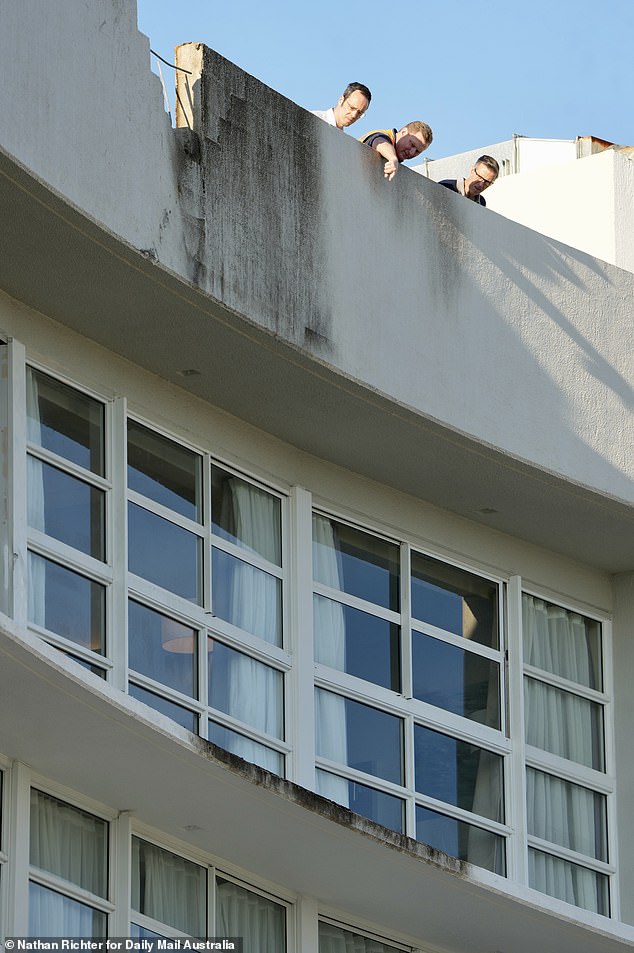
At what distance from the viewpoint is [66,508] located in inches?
464

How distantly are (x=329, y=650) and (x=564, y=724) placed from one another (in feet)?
8.96

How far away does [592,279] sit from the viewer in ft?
48.4

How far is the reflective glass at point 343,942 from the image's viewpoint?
13.9 metres

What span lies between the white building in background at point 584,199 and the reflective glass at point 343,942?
20.6 feet

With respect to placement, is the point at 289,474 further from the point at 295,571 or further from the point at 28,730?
the point at 28,730

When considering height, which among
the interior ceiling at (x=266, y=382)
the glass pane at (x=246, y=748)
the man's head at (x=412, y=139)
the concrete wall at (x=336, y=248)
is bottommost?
the glass pane at (x=246, y=748)

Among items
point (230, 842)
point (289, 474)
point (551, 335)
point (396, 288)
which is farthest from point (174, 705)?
point (551, 335)

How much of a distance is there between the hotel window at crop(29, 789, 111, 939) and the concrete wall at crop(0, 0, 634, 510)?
11.3ft

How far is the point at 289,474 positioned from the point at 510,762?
10.2 feet

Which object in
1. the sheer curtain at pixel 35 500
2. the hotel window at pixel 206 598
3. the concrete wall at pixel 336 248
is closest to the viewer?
the concrete wall at pixel 336 248

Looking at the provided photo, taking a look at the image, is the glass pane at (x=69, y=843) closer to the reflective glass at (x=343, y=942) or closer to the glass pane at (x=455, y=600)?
the reflective glass at (x=343, y=942)

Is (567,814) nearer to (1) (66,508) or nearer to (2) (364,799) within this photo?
(2) (364,799)

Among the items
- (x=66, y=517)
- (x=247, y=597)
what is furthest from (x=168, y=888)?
(x=66, y=517)

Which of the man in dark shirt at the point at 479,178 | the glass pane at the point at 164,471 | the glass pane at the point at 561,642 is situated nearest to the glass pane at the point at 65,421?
the glass pane at the point at 164,471
